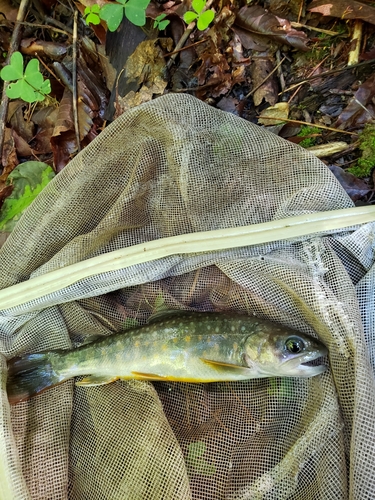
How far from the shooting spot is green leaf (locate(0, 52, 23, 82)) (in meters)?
3.22

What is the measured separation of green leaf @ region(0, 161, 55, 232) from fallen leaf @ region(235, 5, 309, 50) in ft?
5.82

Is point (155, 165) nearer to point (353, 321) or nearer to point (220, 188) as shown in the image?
point (220, 188)

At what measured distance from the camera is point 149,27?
10.7 feet

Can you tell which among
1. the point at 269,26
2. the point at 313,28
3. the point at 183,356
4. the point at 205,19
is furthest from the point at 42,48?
the point at 183,356

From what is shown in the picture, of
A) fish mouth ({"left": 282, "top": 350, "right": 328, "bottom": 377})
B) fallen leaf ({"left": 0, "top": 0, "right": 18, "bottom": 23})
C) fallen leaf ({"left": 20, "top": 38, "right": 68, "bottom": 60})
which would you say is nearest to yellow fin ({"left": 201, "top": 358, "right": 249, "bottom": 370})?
fish mouth ({"left": 282, "top": 350, "right": 328, "bottom": 377})

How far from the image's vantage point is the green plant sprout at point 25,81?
3232mm

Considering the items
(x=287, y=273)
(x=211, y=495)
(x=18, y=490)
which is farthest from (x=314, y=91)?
(x=18, y=490)

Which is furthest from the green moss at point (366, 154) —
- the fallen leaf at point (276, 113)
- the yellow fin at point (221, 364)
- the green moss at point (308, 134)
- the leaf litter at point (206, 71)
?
the yellow fin at point (221, 364)

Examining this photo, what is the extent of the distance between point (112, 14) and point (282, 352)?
250cm

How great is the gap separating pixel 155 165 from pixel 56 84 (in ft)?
5.03

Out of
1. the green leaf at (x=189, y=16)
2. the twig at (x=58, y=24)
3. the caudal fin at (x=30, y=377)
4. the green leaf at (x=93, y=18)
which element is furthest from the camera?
the twig at (x=58, y=24)

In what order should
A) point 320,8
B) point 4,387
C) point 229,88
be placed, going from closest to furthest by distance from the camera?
point 4,387 → point 320,8 → point 229,88

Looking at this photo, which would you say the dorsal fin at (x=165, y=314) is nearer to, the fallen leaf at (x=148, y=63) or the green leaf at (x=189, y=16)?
→ the fallen leaf at (x=148, y=63)

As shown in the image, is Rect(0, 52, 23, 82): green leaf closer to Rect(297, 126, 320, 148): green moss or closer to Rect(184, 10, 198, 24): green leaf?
Rect(184, 10, 198, 24): green leaf
